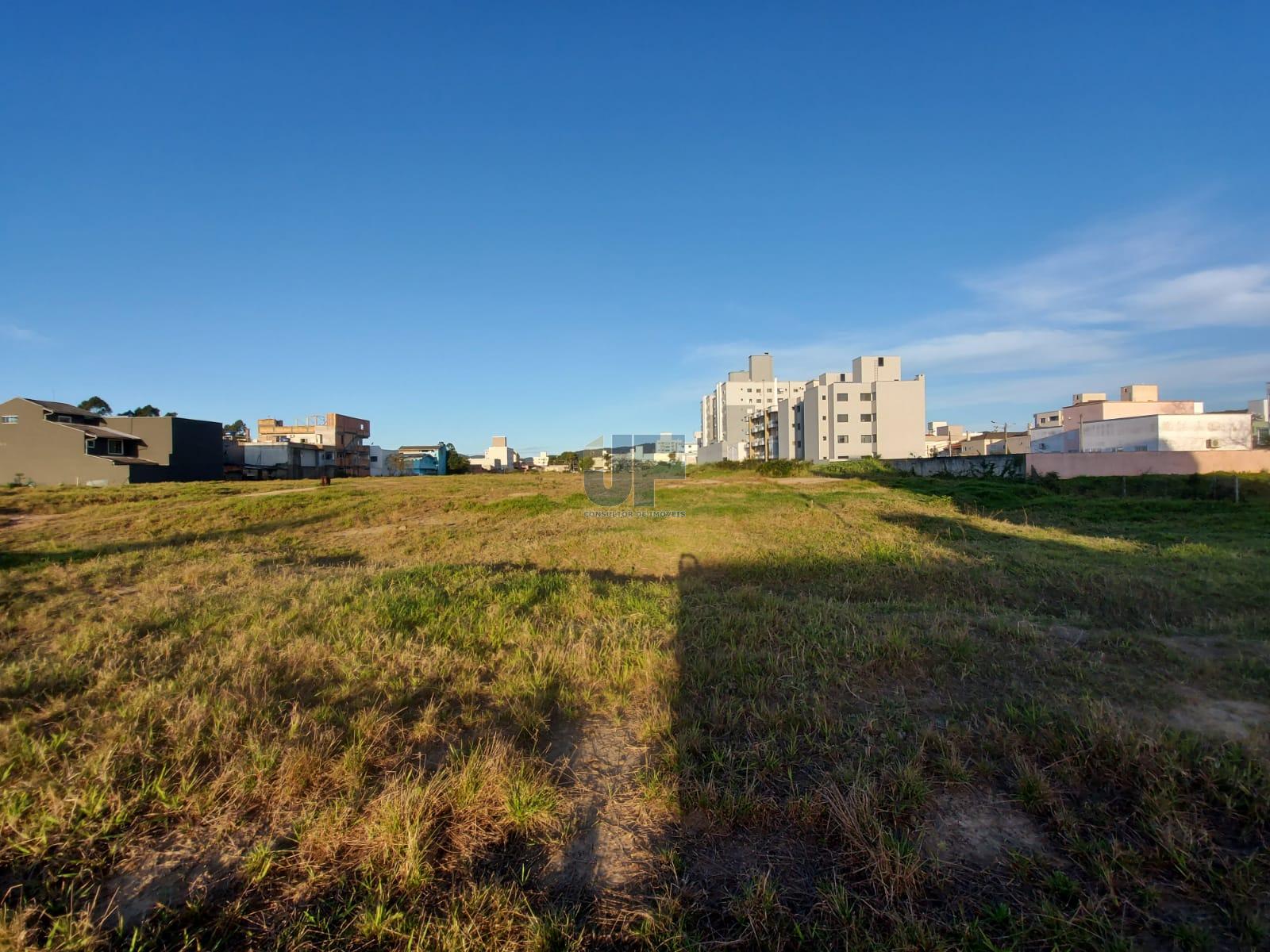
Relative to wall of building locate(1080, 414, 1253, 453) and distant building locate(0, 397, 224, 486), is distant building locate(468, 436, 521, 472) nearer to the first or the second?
distant building locate(0, 397, 224, 486)

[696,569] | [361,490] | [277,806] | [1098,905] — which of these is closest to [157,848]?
[277,806]

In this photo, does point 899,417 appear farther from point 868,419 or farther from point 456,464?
point 456,464

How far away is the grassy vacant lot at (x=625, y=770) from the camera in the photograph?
2.01 m

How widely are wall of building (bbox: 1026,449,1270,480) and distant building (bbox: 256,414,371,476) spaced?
6898cm

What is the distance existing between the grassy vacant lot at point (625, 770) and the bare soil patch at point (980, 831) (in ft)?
0.04

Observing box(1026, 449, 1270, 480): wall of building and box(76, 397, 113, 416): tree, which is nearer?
box(1026, 449, 1270, 480): wall of building

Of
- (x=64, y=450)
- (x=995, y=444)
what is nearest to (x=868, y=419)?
(x=995, y=444)

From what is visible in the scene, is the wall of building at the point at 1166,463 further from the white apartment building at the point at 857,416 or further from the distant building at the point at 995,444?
the distant building at the point at 995,444

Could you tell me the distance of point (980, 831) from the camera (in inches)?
95.5

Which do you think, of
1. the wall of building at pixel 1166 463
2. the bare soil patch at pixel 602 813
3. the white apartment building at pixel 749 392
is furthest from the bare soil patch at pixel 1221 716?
the white apartment building at pixel 749 392

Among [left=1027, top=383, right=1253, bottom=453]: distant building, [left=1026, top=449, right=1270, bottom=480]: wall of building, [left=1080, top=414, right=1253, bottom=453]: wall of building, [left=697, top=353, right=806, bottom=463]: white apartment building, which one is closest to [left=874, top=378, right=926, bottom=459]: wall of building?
[left=1027, top=383, right=1253, bottom=453]: distant building

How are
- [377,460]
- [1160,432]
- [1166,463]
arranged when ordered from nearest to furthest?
[1166,463], [1160,432], [377,460]

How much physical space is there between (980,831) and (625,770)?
5.26 feet

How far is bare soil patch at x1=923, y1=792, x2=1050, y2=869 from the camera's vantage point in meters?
2.29
